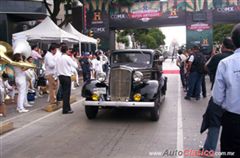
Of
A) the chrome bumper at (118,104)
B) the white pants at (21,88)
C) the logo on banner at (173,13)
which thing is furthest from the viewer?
the logo on banner at (173,13)

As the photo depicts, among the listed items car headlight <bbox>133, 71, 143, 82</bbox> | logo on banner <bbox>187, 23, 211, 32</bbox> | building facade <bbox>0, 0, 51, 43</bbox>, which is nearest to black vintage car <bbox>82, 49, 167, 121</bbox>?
car headlight <bbox>133, 71, 143, 82</bbox>

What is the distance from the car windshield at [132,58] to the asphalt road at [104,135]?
139cm

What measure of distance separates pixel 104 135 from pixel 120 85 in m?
1.79

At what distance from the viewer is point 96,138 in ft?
24.1

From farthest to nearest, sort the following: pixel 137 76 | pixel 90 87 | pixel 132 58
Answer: pixel 132 58, pixel 90 87, pixel 137 76

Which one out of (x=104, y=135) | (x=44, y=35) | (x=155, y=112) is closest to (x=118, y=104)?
(x=155, y=112)

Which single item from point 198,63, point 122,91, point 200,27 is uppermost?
point 200,27

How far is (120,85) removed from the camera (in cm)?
905

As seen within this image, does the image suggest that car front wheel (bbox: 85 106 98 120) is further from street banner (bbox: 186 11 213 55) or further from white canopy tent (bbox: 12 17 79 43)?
street banner (bbox: 186 11 213 55)

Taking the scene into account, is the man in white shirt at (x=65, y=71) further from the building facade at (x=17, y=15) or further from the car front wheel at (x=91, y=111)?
the building facade at (x=17, y=15)

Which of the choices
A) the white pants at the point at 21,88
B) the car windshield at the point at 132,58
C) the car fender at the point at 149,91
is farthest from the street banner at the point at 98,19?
the car fender at the point at 149,91

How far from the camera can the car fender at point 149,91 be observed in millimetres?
8836

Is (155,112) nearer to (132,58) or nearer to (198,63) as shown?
(132,58)

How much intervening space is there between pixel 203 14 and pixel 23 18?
1608cm
